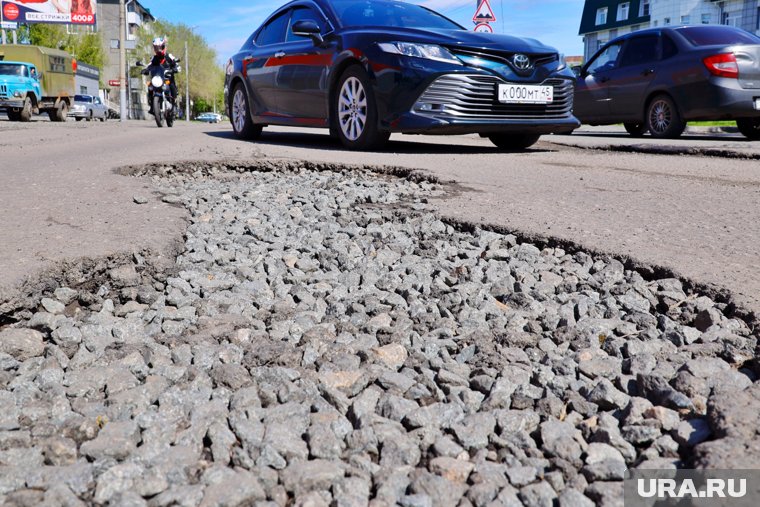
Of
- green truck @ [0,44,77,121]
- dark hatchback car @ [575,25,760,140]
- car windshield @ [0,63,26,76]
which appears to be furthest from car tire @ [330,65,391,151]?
car windshield @ [0,63,26,76]

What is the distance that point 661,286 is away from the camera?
2.62 metres

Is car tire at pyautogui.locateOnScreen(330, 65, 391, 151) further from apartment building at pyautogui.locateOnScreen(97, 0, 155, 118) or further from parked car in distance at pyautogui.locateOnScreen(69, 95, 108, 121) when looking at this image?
apartment building at pyautogui.locateOnScreen(97, 0, 155, 118)

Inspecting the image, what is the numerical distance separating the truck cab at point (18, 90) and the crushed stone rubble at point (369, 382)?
23397 mm

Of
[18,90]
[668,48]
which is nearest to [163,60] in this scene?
[668,48]

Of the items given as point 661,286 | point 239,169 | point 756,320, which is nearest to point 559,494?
point 756,320

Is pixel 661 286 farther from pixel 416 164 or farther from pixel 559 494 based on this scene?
pixel 416 164

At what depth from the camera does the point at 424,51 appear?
21.7ft

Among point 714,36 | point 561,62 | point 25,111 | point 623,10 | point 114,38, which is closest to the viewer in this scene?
point 561,62

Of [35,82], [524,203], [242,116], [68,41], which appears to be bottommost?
[524,203]

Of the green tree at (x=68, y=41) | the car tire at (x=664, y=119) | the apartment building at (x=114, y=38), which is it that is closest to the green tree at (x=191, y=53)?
the apartment building at (x=114, y=38)

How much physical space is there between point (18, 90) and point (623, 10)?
34.2 m

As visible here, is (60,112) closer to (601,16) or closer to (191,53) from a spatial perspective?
(601,16)

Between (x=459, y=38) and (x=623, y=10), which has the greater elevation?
(x=623, y=10)

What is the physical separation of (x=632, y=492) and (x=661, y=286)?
133 cm
